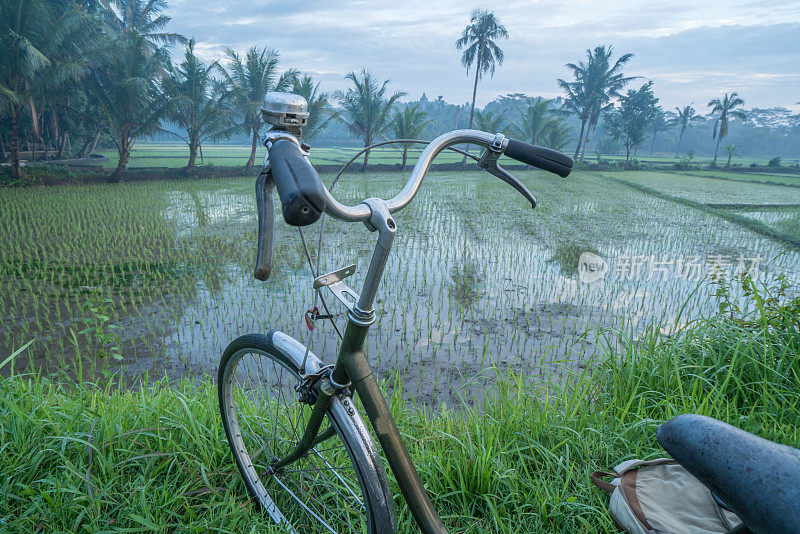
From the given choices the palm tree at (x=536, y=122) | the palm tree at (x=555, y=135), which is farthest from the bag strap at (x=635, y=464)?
the palm tree at (x=555, y=135)

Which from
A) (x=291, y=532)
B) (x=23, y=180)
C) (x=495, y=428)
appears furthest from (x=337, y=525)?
(x=23, y=180)

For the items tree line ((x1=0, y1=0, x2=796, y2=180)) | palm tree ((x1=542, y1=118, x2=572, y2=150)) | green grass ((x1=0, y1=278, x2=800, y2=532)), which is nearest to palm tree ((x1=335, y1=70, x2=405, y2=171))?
tree line ((x1=0, y1=0, x2=796, y2=180))

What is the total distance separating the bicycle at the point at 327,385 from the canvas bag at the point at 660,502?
656mm

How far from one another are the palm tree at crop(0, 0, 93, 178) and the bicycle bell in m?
11.7

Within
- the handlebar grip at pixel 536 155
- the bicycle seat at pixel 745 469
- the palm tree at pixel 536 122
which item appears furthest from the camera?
the palm tree at pixel 536 122

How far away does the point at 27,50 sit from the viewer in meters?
9.30

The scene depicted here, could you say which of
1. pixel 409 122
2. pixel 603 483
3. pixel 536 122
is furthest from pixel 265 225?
pixel 536 122

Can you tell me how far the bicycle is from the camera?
0.73m

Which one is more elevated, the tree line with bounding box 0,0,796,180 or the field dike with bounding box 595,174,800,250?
the tree line with bounding box 0,0,796,180

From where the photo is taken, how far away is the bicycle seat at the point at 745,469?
0.51 m

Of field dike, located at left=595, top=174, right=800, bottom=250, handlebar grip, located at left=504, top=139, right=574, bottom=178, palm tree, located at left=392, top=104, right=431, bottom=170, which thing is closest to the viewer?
handlebar grip, located at left=504, top=139, right=574, bottom=178

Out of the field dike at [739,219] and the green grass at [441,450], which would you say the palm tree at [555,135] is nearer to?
the field dike at [739,219]

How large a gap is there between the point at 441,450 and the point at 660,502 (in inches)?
28.9

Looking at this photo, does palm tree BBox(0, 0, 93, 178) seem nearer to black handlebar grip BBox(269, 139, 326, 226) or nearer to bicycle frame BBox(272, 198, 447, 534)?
bicycle frame BBox(272, 198, 447, 534)
